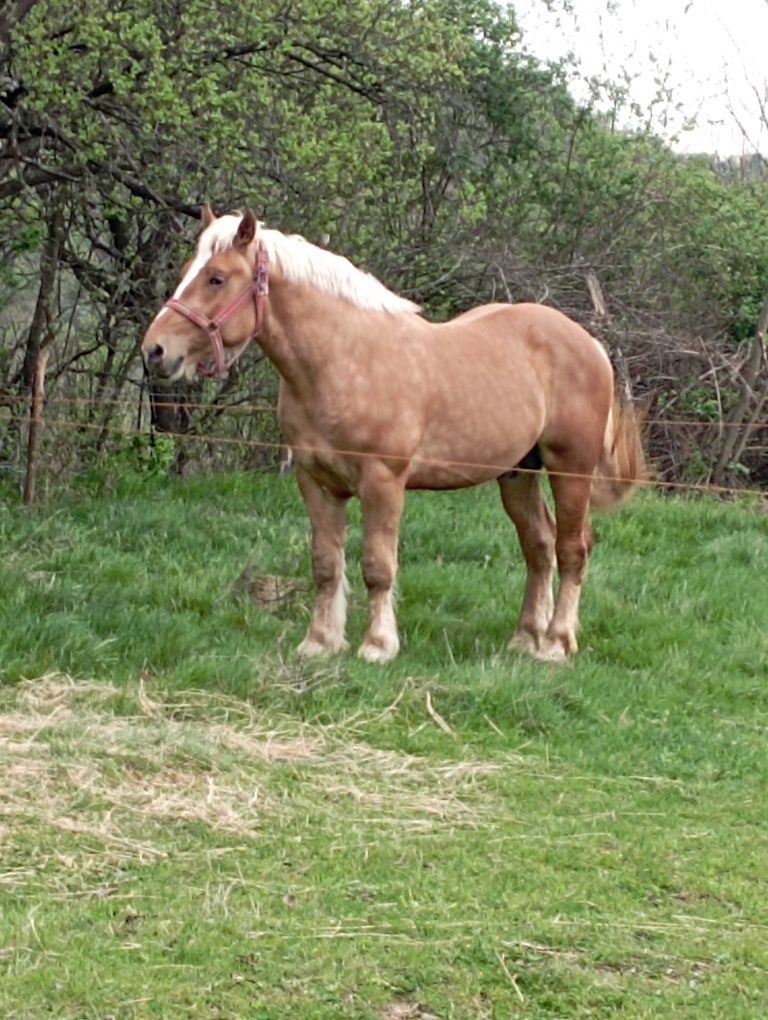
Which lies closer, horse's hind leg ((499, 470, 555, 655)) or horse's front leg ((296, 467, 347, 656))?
horse's front leg ((296, 467, 347, 656))

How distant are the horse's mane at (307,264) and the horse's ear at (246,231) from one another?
1.0 inches

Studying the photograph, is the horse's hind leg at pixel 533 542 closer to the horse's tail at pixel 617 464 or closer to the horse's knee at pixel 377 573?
the horse's tail at pixel 617 464

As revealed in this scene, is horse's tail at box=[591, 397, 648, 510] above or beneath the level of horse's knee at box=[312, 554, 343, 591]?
above

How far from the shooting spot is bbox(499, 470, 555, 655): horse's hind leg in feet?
27.5

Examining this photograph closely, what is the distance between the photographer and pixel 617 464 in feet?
28.9

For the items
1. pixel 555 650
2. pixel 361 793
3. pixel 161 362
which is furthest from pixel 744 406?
pixel 361 793

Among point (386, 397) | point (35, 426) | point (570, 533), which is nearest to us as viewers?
point (386, 397)

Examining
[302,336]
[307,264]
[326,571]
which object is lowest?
[326,571]

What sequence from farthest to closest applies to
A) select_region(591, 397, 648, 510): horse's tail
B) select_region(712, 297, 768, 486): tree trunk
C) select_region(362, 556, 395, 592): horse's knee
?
select_region(712, 297, 768, 486): tree trunk → select_region(591, 397, 648, 510): horse's tail → select_region(362, 556, 395, 592): horse's knee

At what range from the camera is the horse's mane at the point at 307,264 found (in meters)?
7.13

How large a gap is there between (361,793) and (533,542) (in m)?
3.09

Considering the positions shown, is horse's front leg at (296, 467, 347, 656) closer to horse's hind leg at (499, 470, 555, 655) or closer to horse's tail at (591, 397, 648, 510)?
horse's hind leg at (499, 470, 555, 655)

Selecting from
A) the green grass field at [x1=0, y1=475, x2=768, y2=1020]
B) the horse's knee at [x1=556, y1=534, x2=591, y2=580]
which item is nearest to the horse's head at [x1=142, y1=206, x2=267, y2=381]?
the green grass field at [x1=0, y1=475, x2=768, y2=1020]

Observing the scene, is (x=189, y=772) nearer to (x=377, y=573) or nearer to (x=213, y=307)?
(x=377, y=573)
